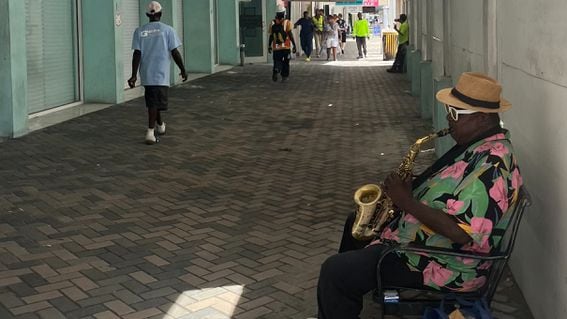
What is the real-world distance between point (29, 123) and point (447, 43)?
5915 millimetres

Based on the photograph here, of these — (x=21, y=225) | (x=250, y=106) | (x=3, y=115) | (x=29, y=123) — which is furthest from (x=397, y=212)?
(x=250, y=106)

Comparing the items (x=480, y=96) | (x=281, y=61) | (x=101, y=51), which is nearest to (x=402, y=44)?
(x=281, y=61)

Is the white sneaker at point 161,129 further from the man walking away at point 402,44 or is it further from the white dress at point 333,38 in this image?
the white dress at point 333,38

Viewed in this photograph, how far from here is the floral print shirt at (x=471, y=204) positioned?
9.55ft

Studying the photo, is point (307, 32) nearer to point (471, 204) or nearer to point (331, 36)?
point (331, 36)

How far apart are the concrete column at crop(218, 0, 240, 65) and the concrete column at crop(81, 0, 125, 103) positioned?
993cm

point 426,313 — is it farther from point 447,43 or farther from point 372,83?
point 372,83

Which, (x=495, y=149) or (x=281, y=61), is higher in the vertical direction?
(x=281, y=61)

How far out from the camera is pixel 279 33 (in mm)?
17078

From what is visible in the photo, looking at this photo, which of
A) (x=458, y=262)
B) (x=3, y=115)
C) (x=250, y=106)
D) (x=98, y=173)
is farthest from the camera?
(x=250, y=106)

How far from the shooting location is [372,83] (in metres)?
17.9

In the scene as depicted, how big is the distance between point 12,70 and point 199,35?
10.4 meters

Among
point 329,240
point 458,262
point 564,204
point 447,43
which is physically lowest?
point 329,240

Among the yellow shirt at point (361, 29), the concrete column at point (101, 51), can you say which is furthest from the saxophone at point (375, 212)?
the yellow shirt at point (361, 29)
